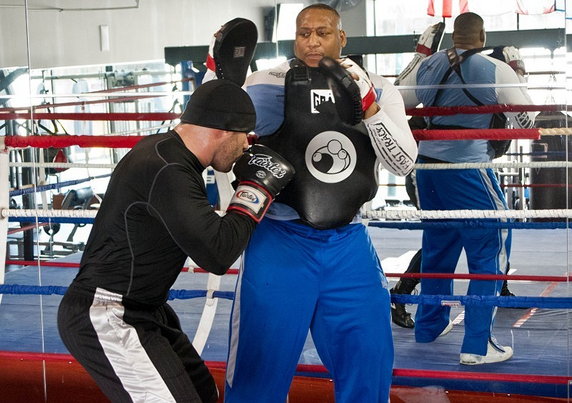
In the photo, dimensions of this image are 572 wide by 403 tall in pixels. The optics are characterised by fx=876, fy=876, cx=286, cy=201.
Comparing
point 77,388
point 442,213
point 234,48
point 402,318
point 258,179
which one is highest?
point 234,48

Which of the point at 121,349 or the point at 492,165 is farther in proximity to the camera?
the point at 492,165

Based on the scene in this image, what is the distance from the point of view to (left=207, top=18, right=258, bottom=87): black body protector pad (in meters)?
2.04

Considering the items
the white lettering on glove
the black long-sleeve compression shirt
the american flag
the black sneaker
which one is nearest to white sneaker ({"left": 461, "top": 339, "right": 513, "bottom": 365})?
the black sneaker

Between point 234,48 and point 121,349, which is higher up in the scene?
point 234,48

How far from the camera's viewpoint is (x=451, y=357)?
113 inches

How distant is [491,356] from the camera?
9.30 ft

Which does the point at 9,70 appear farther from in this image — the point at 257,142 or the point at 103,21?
the point at 257,142

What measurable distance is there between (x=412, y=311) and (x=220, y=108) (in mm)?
1690

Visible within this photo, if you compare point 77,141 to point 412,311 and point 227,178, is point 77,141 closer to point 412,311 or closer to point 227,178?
point 227,178

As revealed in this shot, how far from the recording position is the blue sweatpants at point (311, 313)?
1865 mm

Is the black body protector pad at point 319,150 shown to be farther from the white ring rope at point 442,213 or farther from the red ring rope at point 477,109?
the red ring rope at point 477,109

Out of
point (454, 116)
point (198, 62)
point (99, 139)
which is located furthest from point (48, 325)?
point (454, 116)

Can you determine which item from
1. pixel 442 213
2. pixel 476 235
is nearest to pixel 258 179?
pixel 442 213

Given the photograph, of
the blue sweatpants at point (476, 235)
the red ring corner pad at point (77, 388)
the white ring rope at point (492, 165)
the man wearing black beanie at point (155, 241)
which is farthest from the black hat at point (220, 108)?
the blue sweatpants at point (476, 235)
